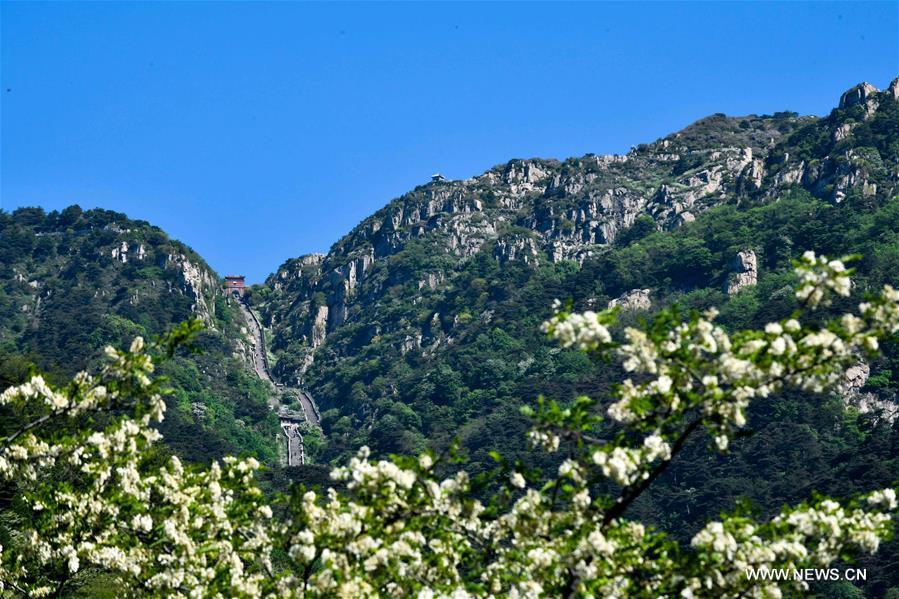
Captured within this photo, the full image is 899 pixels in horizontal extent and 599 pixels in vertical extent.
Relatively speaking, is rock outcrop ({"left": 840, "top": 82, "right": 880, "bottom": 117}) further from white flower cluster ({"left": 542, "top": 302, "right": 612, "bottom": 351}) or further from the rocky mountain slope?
white flower cluster ({"left": 542, "top": 302, "right": 612, "bottom": 351})

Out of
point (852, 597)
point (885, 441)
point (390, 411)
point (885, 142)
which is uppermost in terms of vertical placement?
point (885, 142)

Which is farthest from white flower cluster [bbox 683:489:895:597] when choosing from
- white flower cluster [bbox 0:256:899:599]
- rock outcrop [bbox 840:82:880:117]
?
rock outcrop [bbox 840:82:880:117]

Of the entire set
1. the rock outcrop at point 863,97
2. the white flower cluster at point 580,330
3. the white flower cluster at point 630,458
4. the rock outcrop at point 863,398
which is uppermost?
the rock outcrop at point 863,97

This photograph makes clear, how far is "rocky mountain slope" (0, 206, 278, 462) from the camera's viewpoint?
13375 cm

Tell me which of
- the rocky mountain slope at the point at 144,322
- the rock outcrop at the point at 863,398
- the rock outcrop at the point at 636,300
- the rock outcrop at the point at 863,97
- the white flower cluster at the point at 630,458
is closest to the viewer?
the white flower cluster at the point at 630,458

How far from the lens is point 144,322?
169250 mm

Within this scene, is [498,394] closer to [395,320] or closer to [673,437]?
[395,320]

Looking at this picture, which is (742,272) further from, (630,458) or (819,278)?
(630,458)

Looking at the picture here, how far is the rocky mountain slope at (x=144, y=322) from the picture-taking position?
439 ft

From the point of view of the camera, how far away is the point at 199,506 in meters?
12.8

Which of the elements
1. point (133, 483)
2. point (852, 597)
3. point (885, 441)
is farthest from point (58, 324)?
point (133, 483)

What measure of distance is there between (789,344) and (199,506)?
268 inches

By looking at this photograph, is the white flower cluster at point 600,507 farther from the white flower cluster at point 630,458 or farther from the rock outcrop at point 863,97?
the rock outcrop at point 863,97

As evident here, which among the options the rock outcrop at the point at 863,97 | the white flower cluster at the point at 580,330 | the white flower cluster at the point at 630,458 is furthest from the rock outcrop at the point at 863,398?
the white flower cluster at the point at 580,330
